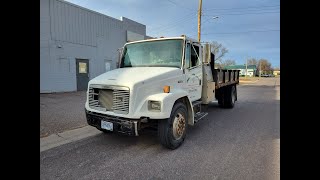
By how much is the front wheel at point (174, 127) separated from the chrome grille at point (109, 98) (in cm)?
86

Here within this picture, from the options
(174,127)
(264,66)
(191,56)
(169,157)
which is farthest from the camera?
(264,66)

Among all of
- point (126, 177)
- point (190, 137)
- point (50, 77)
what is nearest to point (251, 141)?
point (190, 137)

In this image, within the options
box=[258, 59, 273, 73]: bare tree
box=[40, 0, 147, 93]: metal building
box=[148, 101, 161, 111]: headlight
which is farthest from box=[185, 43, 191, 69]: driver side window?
box=[258, 59, 273, 73]: bare tree

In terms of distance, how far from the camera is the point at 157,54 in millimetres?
5625

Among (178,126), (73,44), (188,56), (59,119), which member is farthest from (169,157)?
(73,44)

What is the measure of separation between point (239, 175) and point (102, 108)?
2965 millimetres

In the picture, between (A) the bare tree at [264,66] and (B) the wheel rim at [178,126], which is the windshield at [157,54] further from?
(A) the bare tree at [264,66]

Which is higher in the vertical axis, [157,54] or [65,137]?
[157,54]

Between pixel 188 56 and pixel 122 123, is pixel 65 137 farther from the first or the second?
pixel 188 56

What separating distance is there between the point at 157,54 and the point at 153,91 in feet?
4.45

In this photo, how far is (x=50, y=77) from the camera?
547 inches

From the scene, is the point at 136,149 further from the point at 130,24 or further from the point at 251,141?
the point at 130,24
